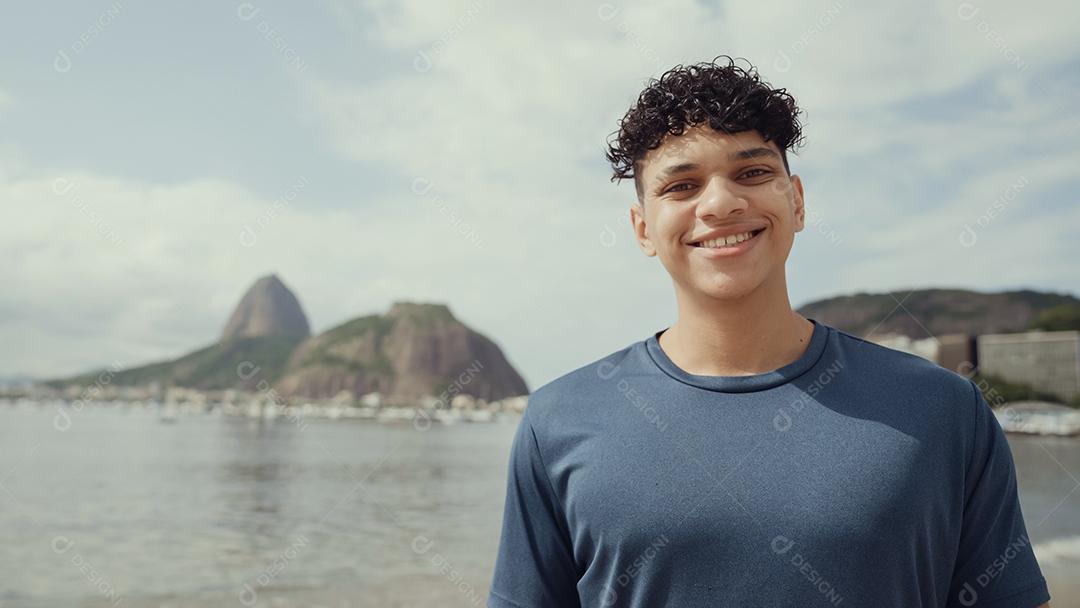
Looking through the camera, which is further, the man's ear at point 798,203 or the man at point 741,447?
the man's ear at point 798,203

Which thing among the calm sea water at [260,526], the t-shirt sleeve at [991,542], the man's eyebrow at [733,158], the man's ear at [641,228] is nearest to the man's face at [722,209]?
the man's eyebrow at [733,158]

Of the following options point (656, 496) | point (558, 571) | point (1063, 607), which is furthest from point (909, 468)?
point (1063, 607)

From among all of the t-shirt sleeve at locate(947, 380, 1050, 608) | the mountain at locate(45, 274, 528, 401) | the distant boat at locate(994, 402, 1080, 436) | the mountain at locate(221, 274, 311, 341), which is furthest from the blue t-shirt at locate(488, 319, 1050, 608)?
the mountain at locate(221, 274, 311, 341)

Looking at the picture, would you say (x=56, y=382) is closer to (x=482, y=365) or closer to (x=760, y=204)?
(x=482, y=365)

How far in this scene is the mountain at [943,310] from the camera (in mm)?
101875

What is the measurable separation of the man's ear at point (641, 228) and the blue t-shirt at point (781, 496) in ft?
1.01

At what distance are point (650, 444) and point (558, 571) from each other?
1.18 ft

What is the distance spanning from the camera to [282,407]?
119750mm

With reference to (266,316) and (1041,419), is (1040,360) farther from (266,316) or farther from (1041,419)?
(266,316)

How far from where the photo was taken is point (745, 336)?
1.72m

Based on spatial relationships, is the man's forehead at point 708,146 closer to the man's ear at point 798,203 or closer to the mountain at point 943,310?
the man's ear at point 798,203

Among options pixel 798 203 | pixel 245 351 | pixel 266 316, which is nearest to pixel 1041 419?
pixel 798 203

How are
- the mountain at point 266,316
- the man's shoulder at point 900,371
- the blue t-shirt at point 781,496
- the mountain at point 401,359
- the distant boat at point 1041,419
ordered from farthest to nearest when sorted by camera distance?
the mountain at point 266,316 < the mountain at point 401,359 < the distant boat at point 1041,419 < the man's shoulder at point 900,371 < the blue t-shirt at point 781,496

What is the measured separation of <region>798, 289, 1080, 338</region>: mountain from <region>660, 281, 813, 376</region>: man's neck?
103825 mm
